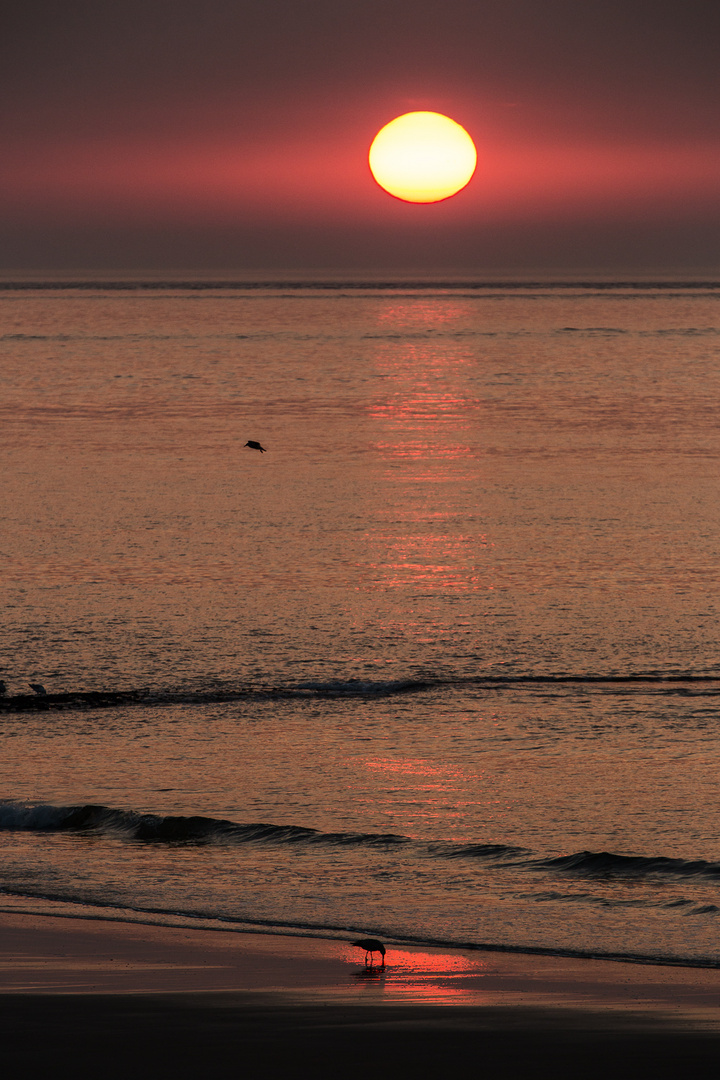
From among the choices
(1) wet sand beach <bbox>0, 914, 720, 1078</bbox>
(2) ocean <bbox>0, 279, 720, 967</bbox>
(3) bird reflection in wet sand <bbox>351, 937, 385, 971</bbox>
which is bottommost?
(1) wet sand beach <bbox>0, 914, 720, 1078</bbox>

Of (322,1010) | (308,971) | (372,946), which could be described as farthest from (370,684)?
(322,1010)

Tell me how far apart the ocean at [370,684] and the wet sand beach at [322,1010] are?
520 mm

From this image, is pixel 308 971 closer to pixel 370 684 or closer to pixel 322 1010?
pixel 322 1010

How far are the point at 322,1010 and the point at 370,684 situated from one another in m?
7.98

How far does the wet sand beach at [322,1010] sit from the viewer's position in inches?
264

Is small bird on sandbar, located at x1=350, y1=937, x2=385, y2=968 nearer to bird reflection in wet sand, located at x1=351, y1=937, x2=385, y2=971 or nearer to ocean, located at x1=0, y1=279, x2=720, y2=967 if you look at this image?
bird reflection in wet sand, located at x1=351, y1=937, x2=385, y2=971

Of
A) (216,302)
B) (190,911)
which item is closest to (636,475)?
(190,911)

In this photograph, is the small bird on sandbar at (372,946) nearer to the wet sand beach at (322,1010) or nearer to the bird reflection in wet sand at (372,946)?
the bird reflection in wet sand at (372,946)

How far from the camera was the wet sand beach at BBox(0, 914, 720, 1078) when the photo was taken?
671cm

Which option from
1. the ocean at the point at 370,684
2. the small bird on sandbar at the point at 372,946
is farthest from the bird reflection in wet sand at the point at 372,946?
the ocean at the point at 370,684

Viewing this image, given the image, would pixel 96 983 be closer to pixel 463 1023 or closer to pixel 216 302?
pixel 463 1023

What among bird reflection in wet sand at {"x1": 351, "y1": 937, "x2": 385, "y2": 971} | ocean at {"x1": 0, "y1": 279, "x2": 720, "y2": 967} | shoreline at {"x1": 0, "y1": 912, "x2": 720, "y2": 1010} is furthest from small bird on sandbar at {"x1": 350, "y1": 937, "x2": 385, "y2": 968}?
ocean at {"x1": 0, "y1": 279, "x2": 720, "y2": 967}

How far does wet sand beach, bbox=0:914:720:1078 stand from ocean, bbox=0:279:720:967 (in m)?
0.52

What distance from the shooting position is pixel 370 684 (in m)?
15.4
